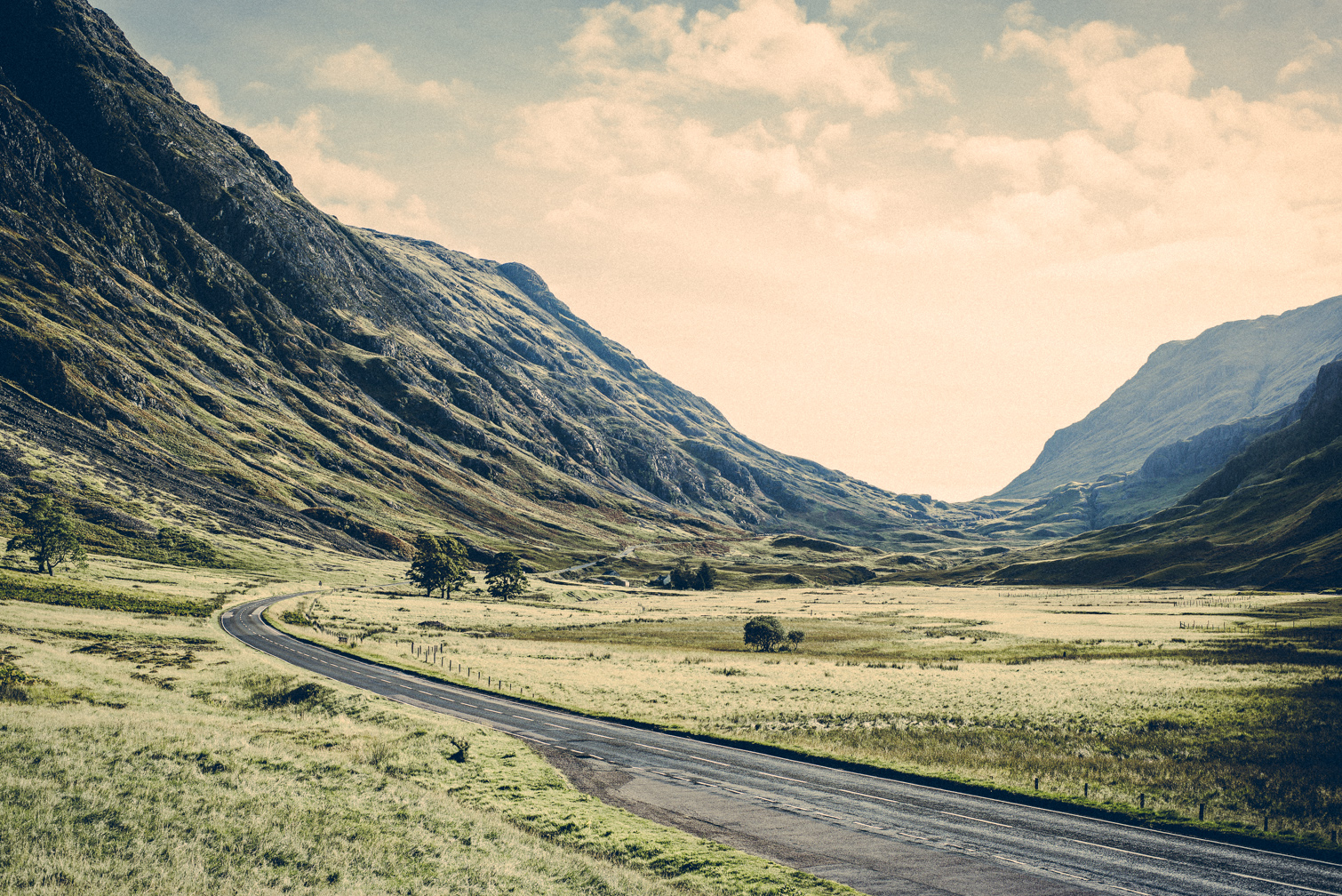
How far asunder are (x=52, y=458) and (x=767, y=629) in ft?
581

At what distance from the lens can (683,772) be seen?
2730 centimetres

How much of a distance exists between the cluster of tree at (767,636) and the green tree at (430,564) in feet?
251

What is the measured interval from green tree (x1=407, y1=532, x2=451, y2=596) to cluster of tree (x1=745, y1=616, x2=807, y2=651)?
76.4m

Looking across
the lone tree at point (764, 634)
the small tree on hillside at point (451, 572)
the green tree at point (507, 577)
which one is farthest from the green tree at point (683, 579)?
the lone tree at point (764, 634)

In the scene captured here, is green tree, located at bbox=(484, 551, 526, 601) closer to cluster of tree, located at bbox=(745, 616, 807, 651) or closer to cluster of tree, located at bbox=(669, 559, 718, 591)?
cluster of tree, located at bbox=(669, 559, 718, 591)

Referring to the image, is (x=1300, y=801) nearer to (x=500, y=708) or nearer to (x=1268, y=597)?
(x=500, y=708)

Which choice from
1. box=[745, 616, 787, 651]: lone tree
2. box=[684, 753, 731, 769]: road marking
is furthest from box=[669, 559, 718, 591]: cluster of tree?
box=[684, 753, 731, 769]: road marking

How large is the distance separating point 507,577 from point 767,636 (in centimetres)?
7401

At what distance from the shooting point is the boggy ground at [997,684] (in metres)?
27.0

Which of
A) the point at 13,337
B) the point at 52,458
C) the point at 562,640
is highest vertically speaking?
the point at 13,337

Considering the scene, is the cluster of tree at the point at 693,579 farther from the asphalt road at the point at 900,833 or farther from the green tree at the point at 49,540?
the asphalt road at the point at 900,833

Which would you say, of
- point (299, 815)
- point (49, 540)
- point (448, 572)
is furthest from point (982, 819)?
point (448, 572)

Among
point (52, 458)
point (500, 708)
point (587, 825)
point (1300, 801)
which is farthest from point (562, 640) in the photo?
point (52, 458)

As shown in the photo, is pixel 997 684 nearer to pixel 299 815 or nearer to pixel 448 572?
pixel 299 815
